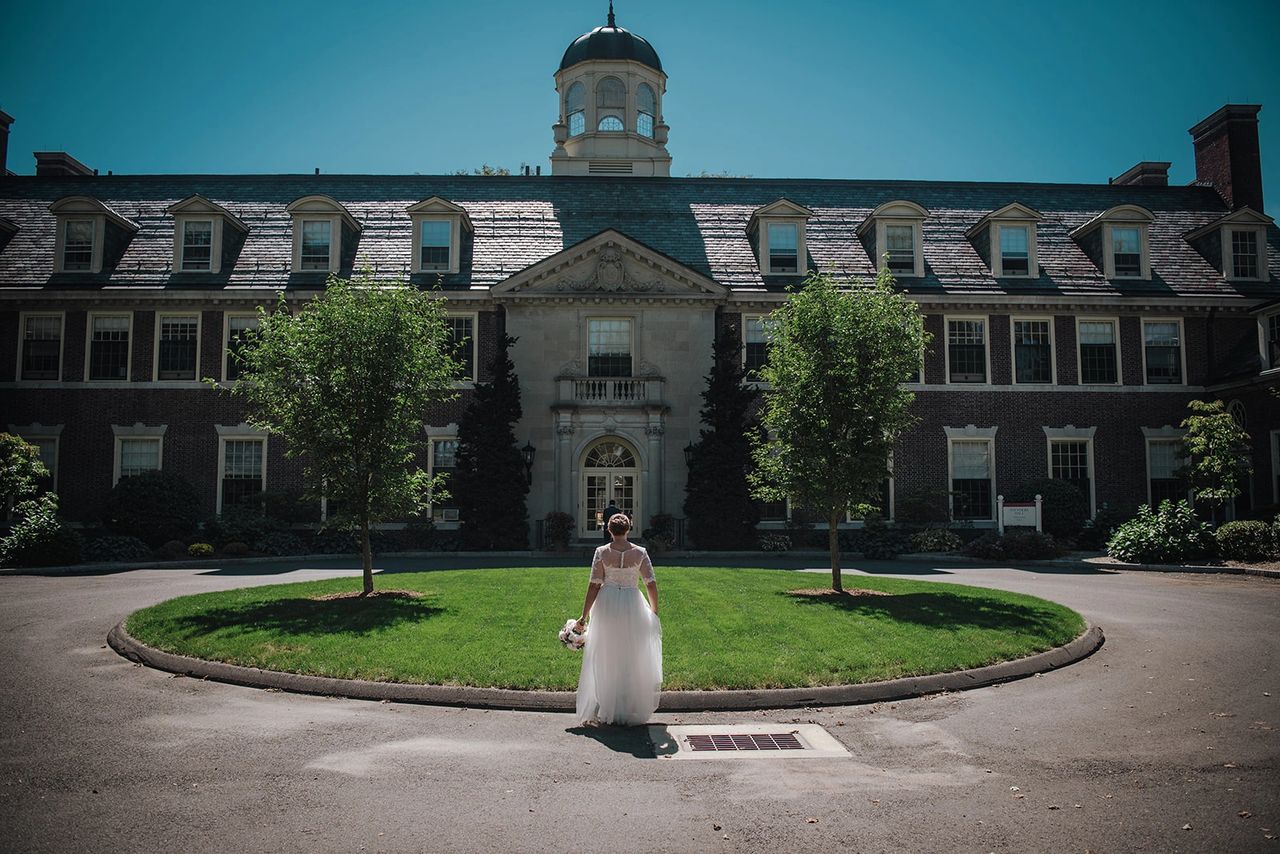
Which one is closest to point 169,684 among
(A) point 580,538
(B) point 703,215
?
(A) point 580,538

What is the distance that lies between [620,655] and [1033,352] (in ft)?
86.1

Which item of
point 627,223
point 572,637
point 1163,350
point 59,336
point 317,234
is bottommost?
point 572,637

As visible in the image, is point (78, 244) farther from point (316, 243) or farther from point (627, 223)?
point (627, 223)

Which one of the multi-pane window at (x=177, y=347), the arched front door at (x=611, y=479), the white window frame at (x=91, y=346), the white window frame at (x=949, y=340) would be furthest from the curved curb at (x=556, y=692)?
the white window frame at (x=91, y=346)

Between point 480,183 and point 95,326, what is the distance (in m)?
14.6

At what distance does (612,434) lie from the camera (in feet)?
94.7

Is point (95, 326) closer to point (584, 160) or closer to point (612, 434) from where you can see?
point (612, 434)

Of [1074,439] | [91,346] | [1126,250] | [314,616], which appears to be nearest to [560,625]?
[314,616]

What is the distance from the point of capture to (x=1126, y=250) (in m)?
31.4

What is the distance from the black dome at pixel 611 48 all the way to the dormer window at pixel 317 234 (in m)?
14.6

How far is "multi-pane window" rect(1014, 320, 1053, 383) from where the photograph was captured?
30.1 meters

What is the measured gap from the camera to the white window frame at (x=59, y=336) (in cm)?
2903

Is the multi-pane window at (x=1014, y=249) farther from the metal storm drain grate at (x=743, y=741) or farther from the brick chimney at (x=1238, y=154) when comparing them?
the metal storm drain grate at (x=743, y=741)

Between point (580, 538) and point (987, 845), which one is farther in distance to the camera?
point (580, 538)
